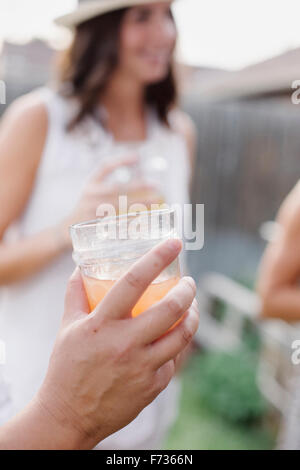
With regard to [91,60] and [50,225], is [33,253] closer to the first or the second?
[50,225]

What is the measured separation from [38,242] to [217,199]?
313cm

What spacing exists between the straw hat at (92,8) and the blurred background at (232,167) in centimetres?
6

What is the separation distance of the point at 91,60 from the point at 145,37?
0.43 feet

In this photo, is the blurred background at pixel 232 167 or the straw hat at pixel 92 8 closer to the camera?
the blurred background at pixel 232 167

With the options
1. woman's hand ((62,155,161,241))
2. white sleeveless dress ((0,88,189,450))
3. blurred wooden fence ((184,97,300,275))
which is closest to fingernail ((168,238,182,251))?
woman's hand ((62,155,161,241))

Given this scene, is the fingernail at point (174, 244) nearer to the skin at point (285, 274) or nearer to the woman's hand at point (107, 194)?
the woman's hand at point (107, 194)

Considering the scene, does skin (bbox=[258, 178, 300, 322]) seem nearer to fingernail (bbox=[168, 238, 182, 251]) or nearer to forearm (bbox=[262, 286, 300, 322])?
forearm (bbox=[262, 286, 300, 322])

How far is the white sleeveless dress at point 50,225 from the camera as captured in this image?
0.99 meters

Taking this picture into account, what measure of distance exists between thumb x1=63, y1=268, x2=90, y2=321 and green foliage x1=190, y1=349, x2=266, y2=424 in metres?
1.83

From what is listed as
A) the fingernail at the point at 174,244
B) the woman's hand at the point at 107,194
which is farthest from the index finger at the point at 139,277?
the woman's hand at the point at 107,194

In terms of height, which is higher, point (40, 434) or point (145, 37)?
point (145, 37)

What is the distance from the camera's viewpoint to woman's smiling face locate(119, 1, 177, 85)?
1.08 m

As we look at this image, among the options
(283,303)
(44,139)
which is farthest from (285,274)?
(44,139)

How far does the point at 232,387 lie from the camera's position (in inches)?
86.8
